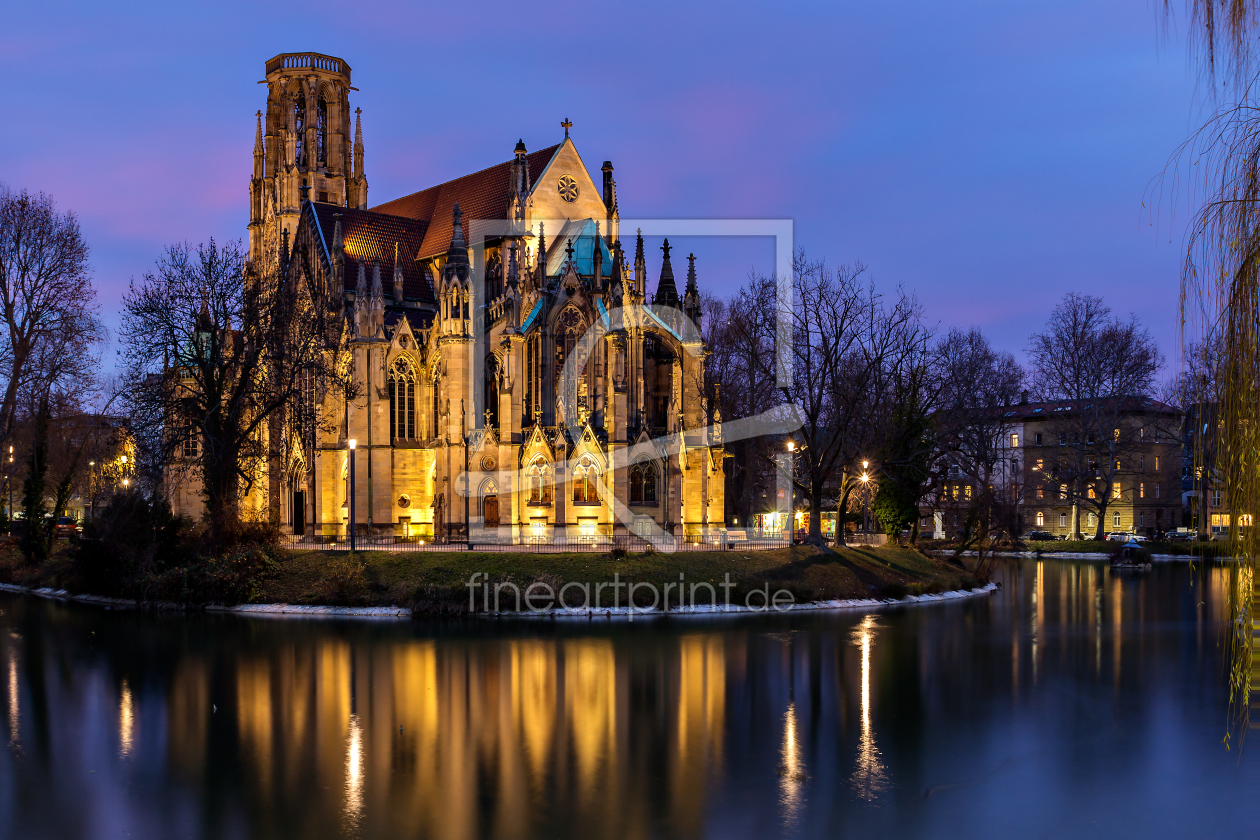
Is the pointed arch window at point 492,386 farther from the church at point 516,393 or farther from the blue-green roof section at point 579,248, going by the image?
the blue-green roof section at point 579,248

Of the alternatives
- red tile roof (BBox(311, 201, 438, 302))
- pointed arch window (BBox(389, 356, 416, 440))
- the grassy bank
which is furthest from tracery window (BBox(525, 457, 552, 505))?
red tile roof (BBox(311, 201, 438, 302))

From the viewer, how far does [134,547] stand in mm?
37656

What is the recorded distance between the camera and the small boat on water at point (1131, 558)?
56.3m

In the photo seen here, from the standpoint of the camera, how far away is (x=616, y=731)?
19125mm

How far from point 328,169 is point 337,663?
44.4 m

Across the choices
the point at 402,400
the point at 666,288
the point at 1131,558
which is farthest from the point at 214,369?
the point at 1131,558

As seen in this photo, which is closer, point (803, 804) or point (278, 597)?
point (803, 804)

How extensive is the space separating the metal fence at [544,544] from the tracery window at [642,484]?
8.35 ft

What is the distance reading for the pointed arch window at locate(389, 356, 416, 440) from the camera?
48.0 meters

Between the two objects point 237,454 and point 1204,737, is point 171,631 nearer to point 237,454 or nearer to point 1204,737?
point 237,454

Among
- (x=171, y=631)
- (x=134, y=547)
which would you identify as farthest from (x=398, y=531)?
(x=171, y=631)

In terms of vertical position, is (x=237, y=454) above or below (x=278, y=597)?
above

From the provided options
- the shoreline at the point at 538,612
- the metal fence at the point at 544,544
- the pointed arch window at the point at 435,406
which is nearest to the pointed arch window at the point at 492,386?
the pointed arch window at the point at 435,406

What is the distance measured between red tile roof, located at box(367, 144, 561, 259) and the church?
0.41 metres
